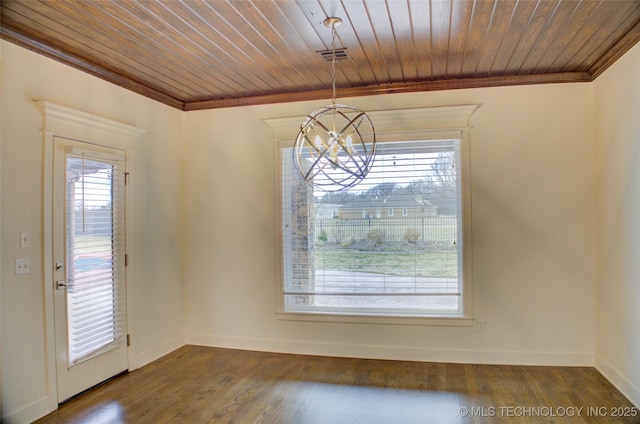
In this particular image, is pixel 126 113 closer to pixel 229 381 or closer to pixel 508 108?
pixel 229 381

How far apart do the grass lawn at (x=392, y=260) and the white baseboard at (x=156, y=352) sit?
1780 millimetres

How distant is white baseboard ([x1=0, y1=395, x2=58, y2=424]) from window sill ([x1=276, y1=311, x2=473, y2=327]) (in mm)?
2006

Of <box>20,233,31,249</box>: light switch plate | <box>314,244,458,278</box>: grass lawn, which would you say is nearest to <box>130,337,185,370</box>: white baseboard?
<box>20,233,31,249</box>: light switch plate

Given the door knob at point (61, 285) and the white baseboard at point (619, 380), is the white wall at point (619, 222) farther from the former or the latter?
the door knob at point (61, 285)

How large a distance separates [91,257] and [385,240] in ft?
8.83

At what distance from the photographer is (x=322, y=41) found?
2762 millimetres

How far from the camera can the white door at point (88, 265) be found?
9.32 ft

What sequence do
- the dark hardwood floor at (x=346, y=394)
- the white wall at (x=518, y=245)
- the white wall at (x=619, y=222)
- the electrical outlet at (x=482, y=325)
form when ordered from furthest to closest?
the electrical outlet at (x=482, y=325) < the white wall at (x=518, y=245) < the white wall at (x=619, y=222) < the dark hardwood floor at (x=346, y=394)

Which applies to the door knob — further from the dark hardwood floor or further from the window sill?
the window sill

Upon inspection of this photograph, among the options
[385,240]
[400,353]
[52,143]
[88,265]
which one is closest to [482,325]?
[400,353]

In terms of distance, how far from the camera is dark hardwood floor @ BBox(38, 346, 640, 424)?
267 centimetres

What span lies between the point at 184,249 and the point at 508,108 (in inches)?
147

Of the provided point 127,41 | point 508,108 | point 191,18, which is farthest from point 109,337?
point 508,108

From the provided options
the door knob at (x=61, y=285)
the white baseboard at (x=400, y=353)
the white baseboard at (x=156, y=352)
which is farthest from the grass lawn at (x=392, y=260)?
the door knob at (x=61, y=285)
